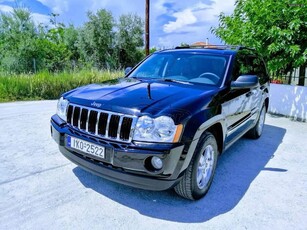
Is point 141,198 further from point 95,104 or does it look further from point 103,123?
point 95,104

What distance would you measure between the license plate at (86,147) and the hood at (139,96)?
39 cm

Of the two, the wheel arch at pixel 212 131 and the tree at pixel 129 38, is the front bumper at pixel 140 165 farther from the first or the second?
the tree at pixel 129 38

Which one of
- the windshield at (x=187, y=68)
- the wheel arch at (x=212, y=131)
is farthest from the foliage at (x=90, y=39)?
the wheel arch at (x=212, y=131)

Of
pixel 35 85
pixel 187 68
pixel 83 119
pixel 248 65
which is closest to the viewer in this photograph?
pixel 83 119

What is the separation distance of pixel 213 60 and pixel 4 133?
419 cm

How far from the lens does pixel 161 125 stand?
2289mm

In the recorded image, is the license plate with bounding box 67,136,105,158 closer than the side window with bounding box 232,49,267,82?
Yes

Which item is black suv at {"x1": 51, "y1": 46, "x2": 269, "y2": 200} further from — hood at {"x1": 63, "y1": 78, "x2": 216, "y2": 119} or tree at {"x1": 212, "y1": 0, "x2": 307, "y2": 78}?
tree at {"x1": 212, "y1": 0, "x2": 307, "y2": 78}

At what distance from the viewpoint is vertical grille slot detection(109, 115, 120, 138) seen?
2.40 m

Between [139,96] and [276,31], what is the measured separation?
547 cm

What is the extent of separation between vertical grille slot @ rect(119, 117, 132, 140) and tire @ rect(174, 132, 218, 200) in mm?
704

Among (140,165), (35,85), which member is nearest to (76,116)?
(140,165)

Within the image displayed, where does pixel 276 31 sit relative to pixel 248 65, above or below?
above

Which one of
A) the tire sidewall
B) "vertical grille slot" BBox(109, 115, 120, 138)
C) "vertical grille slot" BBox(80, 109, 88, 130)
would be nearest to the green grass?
"vertical grille slot" BBox(80, 109, 88, 130)
